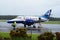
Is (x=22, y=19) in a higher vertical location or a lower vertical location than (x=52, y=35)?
lower

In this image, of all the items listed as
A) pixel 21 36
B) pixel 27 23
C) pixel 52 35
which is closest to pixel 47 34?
pixel 52 35

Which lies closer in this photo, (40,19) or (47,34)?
(47,34)

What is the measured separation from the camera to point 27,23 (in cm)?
3141

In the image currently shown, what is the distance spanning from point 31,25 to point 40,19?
3.63 m

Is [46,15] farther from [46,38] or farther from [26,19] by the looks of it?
[46,38]

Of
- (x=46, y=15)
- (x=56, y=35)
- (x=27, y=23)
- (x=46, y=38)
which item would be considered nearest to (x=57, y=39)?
(x=56, y=35)

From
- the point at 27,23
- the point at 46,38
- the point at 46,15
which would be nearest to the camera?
the point at 46,38

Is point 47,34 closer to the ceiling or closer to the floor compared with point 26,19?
closer to the ceiling

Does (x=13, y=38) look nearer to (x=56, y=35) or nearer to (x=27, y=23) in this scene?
(x=56, y=35)

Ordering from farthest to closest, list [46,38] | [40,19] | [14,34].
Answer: [40,19], [14,34], [46,38]

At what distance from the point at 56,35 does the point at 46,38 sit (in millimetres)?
874

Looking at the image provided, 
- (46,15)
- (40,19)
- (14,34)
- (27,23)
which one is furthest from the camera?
(46,15)

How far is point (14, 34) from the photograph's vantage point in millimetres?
11602

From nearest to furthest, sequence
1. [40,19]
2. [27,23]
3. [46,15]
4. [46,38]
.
A: 1. [46,38]
2. [27,23]
3. [40,19]
4. [46,15]
